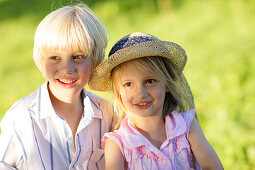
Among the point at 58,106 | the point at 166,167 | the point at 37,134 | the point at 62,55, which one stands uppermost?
the point at 62,55

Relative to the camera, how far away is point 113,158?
2.40 m

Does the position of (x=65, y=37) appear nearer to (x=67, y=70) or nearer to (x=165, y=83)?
(x=67, y=70)

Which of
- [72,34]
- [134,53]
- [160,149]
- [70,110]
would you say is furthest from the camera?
[70,110]

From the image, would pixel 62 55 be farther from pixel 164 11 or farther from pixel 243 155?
pixel 164 11

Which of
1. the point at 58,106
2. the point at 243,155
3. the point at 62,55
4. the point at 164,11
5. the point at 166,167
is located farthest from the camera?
the point at 164,11

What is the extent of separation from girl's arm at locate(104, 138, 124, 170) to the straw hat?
0.41 meters

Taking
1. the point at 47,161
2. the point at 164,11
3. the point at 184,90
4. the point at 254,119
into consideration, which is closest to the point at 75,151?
the point at 47,161

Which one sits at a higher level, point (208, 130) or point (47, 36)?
point (47, 36)

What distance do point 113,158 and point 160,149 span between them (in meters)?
0.28

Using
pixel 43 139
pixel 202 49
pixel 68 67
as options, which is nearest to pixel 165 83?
pixel 68 67

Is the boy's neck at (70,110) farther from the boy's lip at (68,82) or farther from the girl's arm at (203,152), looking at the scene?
the girl's arm at (203,152)

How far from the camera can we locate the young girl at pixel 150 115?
2.39 meters

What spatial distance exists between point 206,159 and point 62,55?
3.55ft

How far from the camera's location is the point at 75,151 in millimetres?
2715
